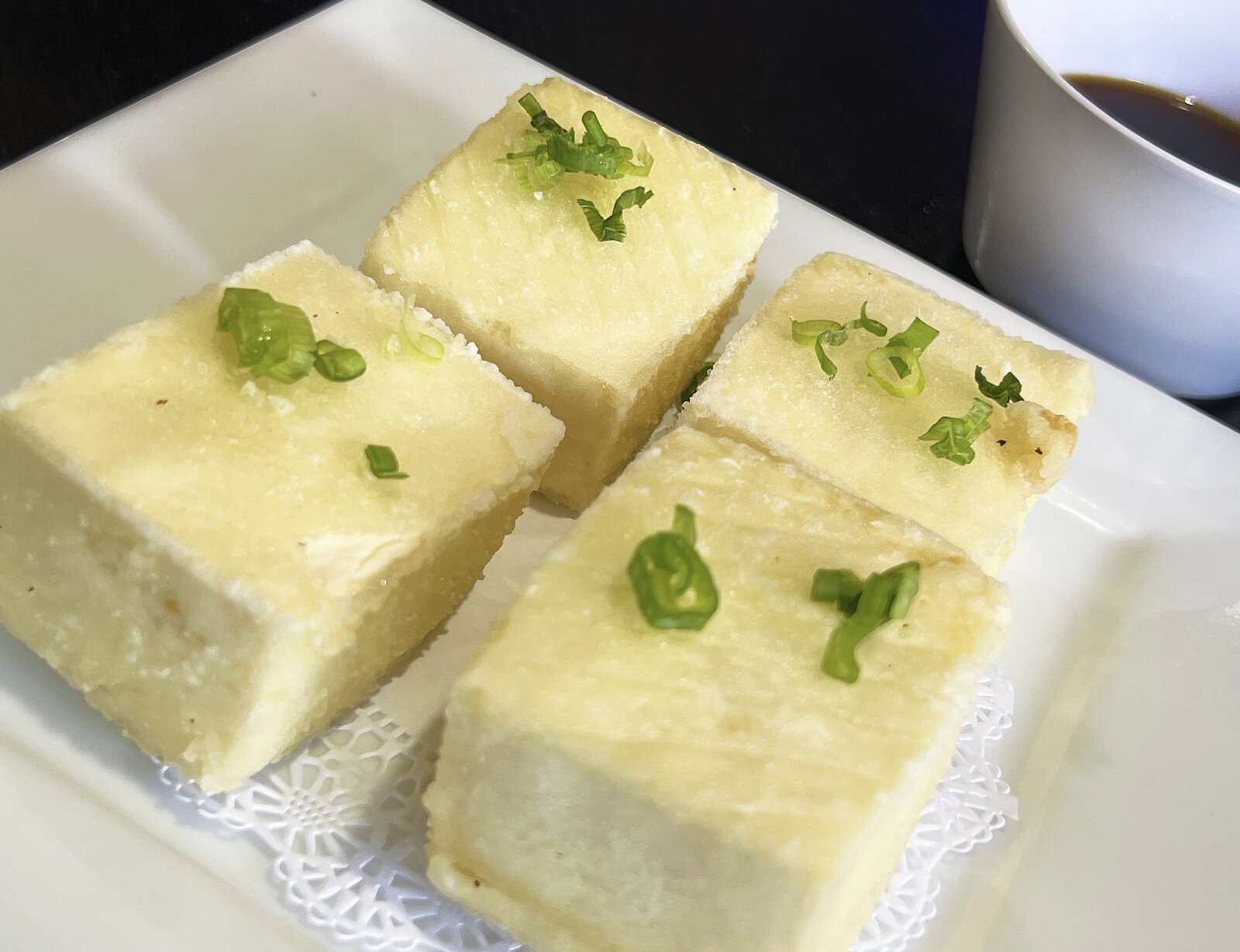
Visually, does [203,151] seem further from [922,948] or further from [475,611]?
[922,948]

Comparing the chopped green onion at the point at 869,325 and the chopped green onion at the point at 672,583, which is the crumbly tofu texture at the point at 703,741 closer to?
the chopped green onion at the point at 672,583

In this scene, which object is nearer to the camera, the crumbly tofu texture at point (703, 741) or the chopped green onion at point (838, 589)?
the crumbly tofu texture at point (703, 741)

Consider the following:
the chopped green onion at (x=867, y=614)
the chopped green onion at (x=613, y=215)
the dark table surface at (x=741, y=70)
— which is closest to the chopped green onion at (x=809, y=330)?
the chopped green onion at (x=613, y=215)

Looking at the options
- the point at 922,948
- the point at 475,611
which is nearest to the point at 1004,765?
the point at 922,948

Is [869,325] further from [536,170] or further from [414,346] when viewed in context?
[414,346]

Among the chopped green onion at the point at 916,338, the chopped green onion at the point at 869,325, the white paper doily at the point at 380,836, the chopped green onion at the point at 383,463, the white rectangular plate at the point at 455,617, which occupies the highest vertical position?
the chopped green onion at the point at 916,338
